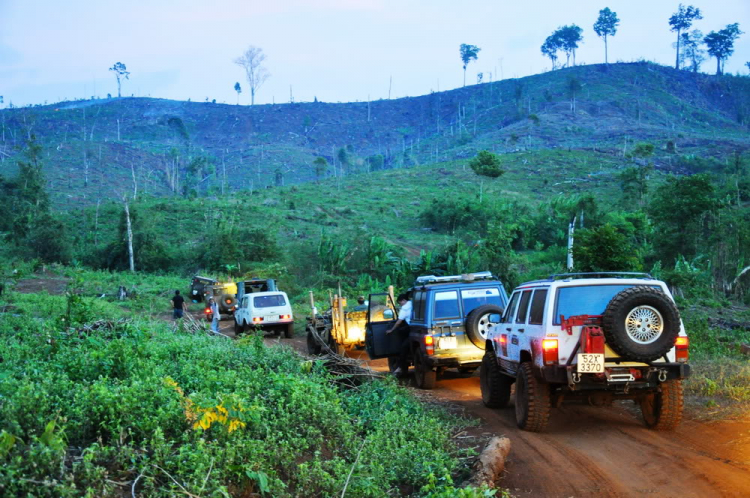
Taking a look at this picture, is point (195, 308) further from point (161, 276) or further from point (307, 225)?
point (307, 225)

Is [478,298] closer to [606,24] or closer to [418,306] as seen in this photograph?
[418,306]

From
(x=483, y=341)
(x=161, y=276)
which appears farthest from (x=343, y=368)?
(x=161, y=276)

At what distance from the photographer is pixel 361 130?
150625 millimetres

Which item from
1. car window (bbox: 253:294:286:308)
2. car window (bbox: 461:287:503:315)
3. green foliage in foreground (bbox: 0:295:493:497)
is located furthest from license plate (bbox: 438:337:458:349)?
car window (bbox: 253:294:286:308)

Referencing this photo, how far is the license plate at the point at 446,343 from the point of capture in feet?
39.1

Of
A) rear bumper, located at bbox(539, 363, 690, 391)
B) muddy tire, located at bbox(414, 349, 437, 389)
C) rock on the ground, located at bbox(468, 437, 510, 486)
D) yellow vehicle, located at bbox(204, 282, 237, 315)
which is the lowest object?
yellow vehicle, located at bbox(204, 282, 237, 315)

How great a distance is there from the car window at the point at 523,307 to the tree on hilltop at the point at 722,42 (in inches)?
6116

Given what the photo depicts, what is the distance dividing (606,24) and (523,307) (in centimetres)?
15190

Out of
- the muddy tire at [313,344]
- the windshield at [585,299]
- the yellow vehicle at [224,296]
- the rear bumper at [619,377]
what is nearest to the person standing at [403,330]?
the muddy tire at [313,344]

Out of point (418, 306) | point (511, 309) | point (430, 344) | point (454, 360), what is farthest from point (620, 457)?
point (418, 306)

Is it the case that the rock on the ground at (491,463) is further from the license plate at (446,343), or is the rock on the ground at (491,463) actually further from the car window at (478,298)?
the car window at (478,298)

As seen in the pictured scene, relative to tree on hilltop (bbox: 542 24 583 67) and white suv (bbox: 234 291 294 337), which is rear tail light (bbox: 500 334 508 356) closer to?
white suv (bbox: 234 291 294 337)

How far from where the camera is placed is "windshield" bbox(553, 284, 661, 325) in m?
8.41

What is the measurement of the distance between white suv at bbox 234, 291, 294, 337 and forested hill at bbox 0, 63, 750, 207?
59247 millimetres
